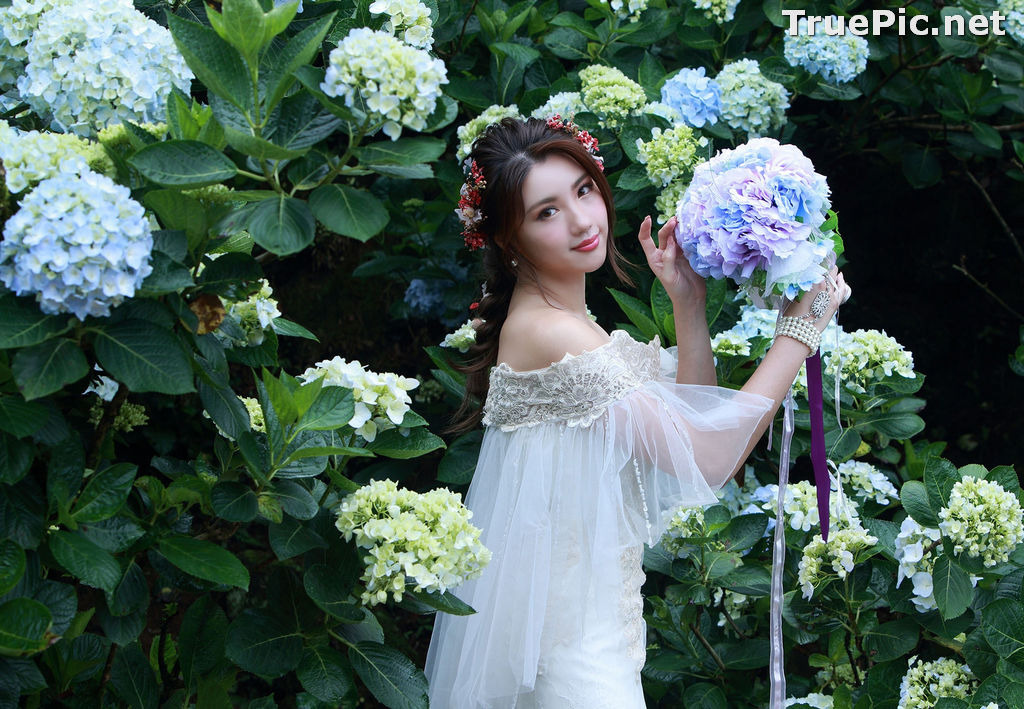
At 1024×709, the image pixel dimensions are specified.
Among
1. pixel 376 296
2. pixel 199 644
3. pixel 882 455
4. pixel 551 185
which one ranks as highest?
pixel 551 185

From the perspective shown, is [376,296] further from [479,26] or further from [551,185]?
[551,185]

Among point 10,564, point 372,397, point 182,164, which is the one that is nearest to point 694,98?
point 372,397

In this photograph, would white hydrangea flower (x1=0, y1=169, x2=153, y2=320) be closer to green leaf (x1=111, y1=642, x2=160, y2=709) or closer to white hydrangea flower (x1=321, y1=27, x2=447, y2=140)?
white hydrangea flower (x1=321, y1=27, x2=447, y2=140)

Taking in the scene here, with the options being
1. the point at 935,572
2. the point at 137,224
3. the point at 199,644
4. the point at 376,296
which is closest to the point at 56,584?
the point at 199,644

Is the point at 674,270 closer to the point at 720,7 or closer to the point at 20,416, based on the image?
the point at 720,7

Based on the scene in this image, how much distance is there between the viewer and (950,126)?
381 cm

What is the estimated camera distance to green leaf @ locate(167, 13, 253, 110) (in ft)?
4.96

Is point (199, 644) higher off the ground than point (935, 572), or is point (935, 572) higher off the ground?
point (935, 572)

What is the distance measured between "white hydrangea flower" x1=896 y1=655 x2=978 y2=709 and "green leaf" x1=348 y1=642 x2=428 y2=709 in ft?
3.85

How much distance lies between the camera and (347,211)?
1.52 meters

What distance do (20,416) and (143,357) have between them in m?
0.19

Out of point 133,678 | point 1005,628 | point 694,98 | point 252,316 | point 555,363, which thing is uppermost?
point 694,98

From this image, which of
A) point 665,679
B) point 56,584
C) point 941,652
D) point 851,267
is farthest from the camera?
point 851,267

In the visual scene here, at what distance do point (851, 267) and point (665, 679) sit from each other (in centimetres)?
246
